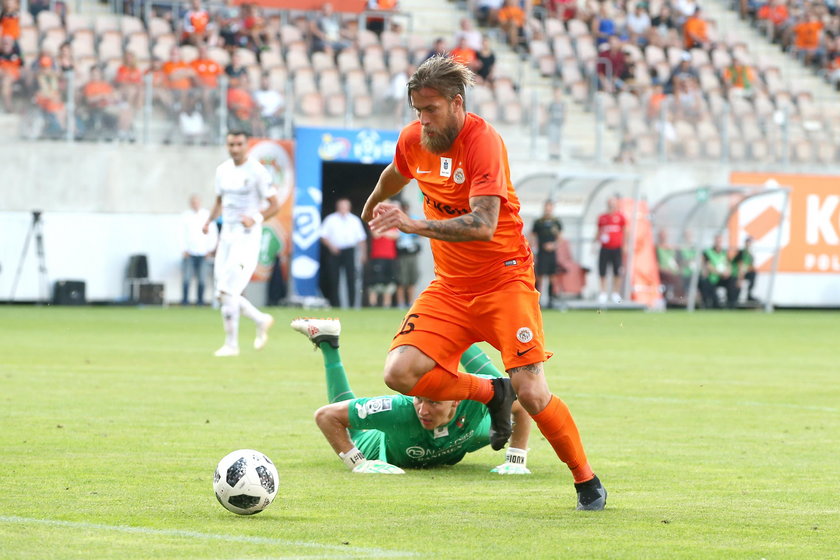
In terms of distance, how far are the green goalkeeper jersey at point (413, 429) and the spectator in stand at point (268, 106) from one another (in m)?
22.1

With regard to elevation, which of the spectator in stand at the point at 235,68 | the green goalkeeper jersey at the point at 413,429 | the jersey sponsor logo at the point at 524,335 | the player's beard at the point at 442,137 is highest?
the spectator in stand at the point at 235,68

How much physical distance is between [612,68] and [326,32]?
23.8 feet

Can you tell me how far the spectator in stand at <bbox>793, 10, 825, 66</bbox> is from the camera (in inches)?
1630

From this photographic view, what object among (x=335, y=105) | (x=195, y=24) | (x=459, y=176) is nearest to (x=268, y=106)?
(x=335, y=105)

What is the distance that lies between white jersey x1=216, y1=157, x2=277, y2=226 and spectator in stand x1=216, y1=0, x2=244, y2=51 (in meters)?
14.5

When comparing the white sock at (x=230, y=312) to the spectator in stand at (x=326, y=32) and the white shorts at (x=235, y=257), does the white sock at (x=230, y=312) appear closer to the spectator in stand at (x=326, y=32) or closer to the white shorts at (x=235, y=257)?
the white shorts at (x=235, y=257)

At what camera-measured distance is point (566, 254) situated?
1321 inches

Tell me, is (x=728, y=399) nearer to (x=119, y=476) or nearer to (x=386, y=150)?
(x=119, y=476)

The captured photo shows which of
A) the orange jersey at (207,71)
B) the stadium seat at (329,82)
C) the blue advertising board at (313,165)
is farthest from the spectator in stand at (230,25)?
the blue advertising board at (313,165)

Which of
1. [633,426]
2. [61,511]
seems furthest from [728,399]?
[61,511]

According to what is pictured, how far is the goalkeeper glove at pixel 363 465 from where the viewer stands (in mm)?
8441

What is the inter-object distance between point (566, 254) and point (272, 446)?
80.2 feet

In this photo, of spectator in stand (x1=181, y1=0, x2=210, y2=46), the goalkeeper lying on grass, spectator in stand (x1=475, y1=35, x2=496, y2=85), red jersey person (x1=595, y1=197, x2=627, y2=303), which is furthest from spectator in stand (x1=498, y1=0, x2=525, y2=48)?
the goalkeeper lying on grass

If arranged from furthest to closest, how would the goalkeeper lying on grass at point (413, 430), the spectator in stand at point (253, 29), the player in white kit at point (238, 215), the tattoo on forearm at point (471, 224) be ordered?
the spectator in stand at point (253, 29), the player in white kit at point (238, 215), the goalkeeper lying on grass at point (413, 430), the tattoo on forearm at point (471, 224)
